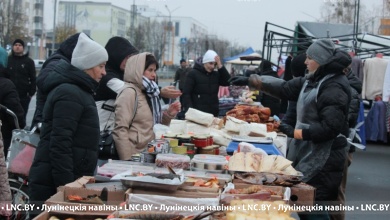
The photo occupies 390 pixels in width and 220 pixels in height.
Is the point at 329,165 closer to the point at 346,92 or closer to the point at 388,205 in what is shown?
the point at 346,92

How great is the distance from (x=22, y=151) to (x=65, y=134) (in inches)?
62.9

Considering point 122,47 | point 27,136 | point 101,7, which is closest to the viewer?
point 27,136

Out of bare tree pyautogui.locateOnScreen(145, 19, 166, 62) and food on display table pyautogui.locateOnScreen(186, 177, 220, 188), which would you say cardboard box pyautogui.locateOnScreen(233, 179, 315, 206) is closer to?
food on display table pyautogui.locateOnScreen(186, 177, 220, 188)

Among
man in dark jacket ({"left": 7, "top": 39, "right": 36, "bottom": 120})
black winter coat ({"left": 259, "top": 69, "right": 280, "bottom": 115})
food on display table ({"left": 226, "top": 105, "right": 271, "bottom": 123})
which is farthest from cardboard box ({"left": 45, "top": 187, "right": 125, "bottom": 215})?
black winter coat ({"left": 259, "top": 69, "right": 280, "bottom": 115})

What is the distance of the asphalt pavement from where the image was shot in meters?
8.04

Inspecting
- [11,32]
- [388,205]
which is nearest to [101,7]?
[11,32]

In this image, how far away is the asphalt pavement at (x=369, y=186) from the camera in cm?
804

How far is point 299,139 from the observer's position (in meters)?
5.68

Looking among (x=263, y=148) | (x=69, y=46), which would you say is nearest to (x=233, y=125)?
(x=263, y=148)

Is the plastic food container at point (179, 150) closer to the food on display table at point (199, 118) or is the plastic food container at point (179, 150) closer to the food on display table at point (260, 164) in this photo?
the food on display table at point (260, 164)

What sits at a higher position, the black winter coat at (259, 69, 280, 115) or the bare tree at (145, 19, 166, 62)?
the bare tree at (145, 19, 166, 62)

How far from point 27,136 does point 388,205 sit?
525 cm

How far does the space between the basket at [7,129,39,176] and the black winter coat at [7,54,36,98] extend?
6.93 m

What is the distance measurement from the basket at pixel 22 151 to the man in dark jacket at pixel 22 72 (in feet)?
22.5
